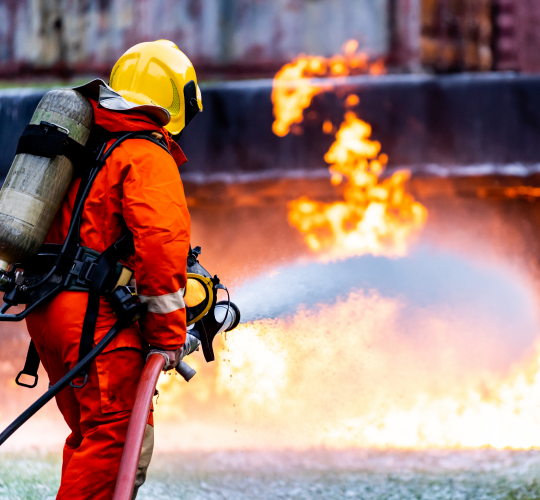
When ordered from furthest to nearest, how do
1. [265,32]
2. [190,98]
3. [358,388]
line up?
[265,32], [358,388], [190,98]

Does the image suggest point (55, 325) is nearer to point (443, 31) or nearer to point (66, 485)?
point (66, 485)

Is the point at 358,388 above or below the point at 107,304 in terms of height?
below

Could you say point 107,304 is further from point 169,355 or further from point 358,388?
point 358,388

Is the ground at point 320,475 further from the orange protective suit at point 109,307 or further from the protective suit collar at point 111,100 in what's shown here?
the protective suit collar at point 111,100

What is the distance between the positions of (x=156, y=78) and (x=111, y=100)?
0.86 ft

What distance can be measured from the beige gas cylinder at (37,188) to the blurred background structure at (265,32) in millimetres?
3205

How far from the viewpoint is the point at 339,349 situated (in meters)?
4.57

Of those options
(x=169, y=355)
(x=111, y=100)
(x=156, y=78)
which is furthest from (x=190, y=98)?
(x=169, y=355)

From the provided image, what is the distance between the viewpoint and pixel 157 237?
2084 millimetres

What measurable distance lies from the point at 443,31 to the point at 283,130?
65.5 inches

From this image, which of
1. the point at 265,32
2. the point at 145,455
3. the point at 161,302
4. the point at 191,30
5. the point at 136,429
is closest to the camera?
the point at 136,429

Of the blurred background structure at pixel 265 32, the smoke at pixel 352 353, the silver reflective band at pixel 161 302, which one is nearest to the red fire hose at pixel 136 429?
the silver reflective band at pixel 161 302

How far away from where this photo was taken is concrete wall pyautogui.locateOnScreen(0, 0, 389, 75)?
507 cm

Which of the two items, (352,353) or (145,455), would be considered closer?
(145,455)
